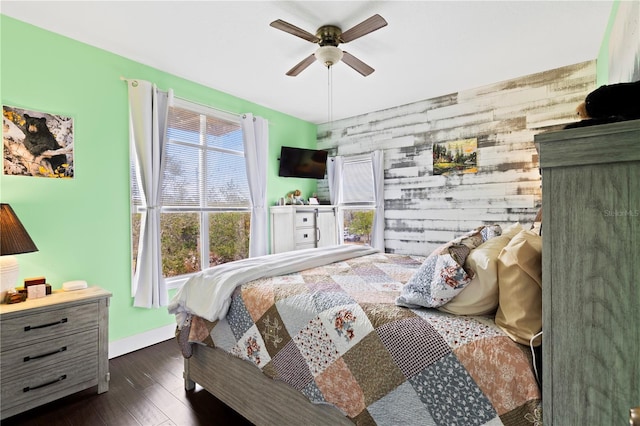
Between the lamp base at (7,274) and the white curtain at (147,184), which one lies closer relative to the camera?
the lamp base at (7,274)

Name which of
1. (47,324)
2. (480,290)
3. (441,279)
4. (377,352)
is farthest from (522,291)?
(47,324)

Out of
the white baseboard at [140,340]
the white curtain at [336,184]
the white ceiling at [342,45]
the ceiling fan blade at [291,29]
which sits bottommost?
the white baseboard at [140,340]

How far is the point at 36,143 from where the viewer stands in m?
2.41

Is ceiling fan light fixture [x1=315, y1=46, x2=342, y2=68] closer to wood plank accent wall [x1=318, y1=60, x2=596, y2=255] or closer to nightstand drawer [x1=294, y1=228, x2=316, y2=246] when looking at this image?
wood plank accent wall [x1=318, y1=60, x2=596, y2=255]

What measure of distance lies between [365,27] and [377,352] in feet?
6.96

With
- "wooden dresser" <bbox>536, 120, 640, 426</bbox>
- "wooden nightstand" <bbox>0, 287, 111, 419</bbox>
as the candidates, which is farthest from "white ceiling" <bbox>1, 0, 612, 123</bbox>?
"wooden nightstand" <bbox>0, 287, 111, 419</bbox>

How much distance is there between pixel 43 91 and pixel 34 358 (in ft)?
6.50

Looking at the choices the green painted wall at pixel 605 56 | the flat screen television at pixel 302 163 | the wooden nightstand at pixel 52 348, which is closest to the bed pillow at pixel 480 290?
the green painted wall at pixel 605 56

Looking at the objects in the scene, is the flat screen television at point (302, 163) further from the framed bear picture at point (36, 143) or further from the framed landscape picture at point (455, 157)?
the framed bear picture at point (36, 143)

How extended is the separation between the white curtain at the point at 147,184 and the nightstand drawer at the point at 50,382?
81 centimetres

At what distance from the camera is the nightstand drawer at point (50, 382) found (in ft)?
6.14

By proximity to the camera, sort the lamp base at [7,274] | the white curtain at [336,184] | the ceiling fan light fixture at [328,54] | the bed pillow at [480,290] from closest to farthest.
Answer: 1. the bed pillow at [480,290]
2. the lamp base at [7,274]
3. the ceiling fan light fixture at [328,54]
4. the white curtain at [336,184]

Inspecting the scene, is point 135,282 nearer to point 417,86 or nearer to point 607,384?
point 607,384

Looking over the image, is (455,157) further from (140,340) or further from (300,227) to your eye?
(140,340)
